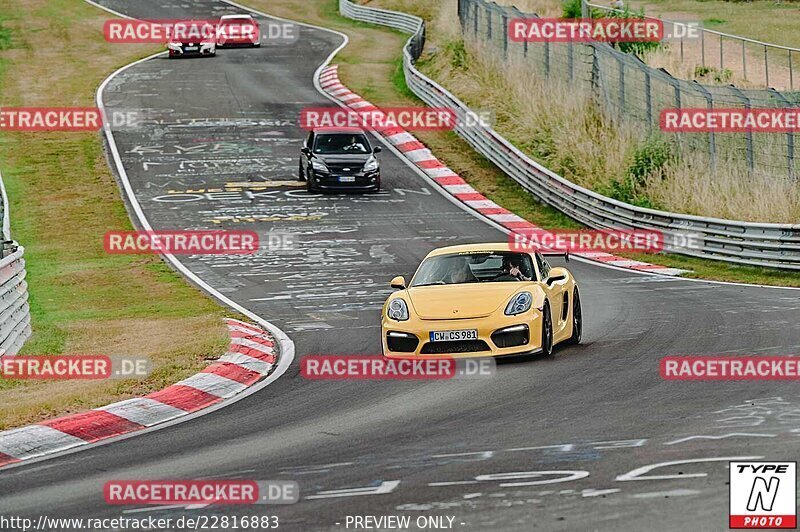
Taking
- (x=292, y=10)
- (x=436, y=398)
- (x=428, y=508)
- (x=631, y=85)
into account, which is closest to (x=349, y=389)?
(x=436, y=398)

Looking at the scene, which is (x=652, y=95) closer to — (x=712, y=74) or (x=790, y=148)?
(x=790, y=148)

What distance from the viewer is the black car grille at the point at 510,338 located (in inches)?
534

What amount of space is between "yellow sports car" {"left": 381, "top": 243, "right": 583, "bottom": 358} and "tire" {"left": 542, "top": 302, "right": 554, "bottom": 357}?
0.01 meters

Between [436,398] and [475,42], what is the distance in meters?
35.2

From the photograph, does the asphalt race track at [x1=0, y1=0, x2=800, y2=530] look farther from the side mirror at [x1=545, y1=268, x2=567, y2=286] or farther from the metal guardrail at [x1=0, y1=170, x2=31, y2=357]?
the metal guardrail at [x1=0, y1=170, x2=31, y2=357]

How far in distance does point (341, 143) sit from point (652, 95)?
7903mm

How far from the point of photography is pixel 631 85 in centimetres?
3133

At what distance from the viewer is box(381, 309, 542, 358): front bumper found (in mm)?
13547

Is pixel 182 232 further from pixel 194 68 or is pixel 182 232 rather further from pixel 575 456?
pixel 194 68

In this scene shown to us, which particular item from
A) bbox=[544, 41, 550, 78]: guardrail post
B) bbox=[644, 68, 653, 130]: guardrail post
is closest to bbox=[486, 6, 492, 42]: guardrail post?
bbox=[544, 41, 550, 78]: guardrail post

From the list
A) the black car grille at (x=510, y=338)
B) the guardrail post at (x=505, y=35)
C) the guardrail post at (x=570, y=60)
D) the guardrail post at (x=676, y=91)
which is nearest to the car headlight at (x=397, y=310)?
the black car grille at (x=510, y=338)

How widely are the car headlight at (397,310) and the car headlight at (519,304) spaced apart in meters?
1.09

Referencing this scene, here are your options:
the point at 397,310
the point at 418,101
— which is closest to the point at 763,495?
the point at 397,310

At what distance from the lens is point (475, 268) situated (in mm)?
15148
